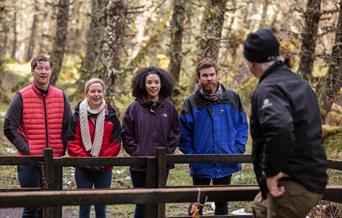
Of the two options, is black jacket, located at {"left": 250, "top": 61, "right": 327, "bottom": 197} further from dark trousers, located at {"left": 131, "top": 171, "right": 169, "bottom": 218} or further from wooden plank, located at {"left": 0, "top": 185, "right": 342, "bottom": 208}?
dark trousers, located at {"left": 131, "top": 171, "right": 169, "bottom": 218}

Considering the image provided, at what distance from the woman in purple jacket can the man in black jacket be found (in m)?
2.22

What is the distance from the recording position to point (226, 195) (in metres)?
4.14

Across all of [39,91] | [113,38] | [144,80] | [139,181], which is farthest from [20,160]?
[113,38]

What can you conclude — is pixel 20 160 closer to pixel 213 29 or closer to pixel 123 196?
pixel 123 196

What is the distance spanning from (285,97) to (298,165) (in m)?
0.48

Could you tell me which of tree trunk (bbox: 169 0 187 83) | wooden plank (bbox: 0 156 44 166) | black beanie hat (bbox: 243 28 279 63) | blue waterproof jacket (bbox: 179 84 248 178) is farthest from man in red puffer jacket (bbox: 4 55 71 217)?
tree trunk (bbox: 169 0 187 83)

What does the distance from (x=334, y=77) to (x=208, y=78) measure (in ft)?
23.4

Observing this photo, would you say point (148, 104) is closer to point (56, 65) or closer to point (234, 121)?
point (234, 121)

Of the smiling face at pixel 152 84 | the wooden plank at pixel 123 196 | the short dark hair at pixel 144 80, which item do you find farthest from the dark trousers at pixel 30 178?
the wooden plank at pixel 123 196

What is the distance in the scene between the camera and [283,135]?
3.32 meters

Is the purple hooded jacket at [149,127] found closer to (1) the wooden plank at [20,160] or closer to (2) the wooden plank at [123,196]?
(1) the wooden plank at [20,160]

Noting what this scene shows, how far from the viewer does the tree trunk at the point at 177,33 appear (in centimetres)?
1642

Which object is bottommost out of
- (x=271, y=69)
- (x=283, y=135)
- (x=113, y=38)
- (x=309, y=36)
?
(x=283, y=135)

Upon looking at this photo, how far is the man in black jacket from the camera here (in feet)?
11.0
